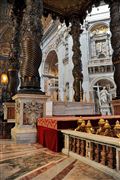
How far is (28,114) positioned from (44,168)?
2524 millimetres

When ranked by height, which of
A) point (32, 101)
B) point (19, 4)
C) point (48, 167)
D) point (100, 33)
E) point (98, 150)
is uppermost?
point (100, 33)

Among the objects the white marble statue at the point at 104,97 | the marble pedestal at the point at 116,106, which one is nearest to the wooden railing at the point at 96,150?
the marble pedestal at the point at 116,106

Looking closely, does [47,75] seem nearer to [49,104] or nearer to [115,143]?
[49,104]

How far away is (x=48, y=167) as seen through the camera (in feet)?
8.76

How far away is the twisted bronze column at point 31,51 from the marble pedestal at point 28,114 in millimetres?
221

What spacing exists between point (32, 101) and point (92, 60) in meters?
16.6

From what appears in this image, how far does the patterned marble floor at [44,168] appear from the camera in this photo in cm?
229

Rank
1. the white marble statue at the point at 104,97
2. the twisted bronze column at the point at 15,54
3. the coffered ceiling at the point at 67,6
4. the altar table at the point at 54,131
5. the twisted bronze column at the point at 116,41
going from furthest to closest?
1. the white marble statue at the point at 104,97
2. the coffered ceiling at the point at 67,6
3. the twisted bronze column at the point at 15,54
4. the twisted bronze column at the point at 116,41
5. the altar table at the point at 54,131

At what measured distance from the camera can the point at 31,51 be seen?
207 inches

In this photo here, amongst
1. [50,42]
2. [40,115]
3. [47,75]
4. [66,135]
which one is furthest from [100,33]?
[66,135]

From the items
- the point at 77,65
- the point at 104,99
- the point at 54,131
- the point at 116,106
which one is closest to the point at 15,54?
the point at 77,65

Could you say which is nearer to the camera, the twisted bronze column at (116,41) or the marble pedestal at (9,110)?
the twisted bronze column at (116,41)

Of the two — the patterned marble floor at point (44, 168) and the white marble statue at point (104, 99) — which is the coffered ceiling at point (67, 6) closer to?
the patterned marble floor at point (44, 168)

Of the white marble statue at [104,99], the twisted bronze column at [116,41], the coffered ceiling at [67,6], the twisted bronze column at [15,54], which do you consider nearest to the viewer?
the twisted bronze column at [116,41]
